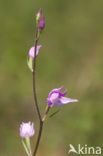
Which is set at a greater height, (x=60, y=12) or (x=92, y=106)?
(x=60, y=12)

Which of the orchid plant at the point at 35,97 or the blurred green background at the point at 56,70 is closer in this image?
the orchid plant at the point at 35,97

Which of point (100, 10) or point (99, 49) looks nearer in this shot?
point (99, 49)

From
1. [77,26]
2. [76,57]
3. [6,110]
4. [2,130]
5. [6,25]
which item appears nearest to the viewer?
[2,130]

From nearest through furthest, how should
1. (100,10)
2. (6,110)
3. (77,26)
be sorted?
(6,110) < (77,26) < (100,10)

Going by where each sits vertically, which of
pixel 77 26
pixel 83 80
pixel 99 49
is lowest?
pixel 83 80

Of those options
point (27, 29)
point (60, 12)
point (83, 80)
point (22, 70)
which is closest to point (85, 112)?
point (83, 80)

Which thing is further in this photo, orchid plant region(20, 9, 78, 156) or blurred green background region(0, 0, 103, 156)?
blurred green background region(0, 0, 103, 156)

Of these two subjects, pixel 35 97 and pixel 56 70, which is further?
pixel 56 70

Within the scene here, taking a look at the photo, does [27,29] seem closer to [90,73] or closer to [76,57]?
[76,57]
